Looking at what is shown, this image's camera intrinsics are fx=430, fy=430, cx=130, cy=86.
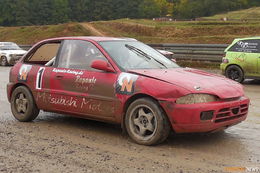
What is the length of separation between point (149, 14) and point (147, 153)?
12901 cm

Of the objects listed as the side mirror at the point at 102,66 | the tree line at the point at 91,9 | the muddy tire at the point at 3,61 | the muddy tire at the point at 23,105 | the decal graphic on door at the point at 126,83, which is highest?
the tree line at the point at 91,9

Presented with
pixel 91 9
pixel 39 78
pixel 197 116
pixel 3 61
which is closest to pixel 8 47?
pixel 3 61

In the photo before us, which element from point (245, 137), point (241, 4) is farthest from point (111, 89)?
point (241, 4)

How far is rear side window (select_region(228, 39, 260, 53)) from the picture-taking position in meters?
13.8

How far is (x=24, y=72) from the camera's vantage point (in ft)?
24.8

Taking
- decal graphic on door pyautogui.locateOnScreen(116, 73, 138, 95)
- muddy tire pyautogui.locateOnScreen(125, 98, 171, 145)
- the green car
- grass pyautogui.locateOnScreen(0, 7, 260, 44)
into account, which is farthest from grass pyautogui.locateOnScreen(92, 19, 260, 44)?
muddy tire pyautogui.locateOnScreen(125, 98, 171, 145)

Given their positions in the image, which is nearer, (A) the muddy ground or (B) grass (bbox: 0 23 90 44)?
(A) the muddy ground

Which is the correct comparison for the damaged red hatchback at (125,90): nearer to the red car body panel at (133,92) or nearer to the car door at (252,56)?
the red car body panel at (133,92)

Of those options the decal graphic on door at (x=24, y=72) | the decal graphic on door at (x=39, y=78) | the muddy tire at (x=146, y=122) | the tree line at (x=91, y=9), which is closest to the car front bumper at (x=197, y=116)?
the muddy tire at (x=146, y=122)

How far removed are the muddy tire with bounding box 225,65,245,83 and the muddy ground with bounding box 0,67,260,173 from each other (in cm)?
685

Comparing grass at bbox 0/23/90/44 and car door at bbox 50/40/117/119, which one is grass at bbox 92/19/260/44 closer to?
grass at bbox 0/23/90/44

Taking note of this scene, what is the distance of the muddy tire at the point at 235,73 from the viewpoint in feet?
46.4

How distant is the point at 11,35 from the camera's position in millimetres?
50281

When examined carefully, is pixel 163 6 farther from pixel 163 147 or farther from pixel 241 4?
pixel 163 147
